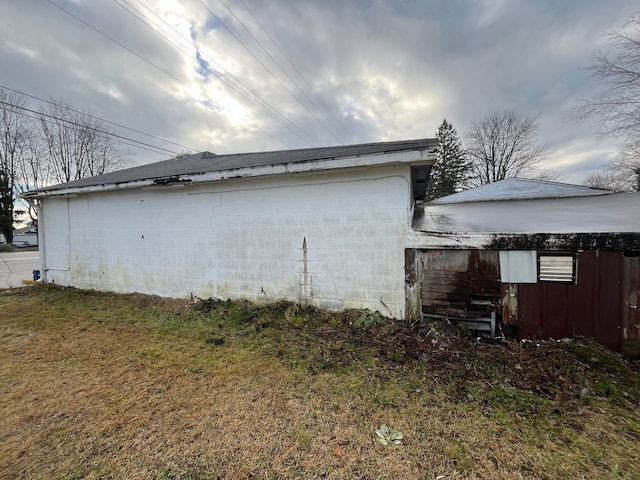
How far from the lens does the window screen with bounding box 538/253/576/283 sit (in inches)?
133

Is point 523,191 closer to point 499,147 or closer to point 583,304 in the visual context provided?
point 583,304

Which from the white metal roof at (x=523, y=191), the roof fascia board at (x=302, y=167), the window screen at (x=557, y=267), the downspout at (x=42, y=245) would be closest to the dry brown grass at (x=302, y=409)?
the window screen at (x=557, y=267)

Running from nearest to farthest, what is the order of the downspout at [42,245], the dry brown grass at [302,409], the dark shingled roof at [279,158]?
the dry brown grass at [302,409], the dark shingled roof at [279,158], the downspout at [42,245]

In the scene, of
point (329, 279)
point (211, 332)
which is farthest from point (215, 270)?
point (329, 279)

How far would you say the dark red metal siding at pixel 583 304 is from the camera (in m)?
Answer: 3.22

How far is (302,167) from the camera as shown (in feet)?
14.8

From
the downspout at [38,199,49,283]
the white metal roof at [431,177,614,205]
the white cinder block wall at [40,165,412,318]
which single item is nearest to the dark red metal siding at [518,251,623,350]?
the white cinder block wall at [40,165,412,318]

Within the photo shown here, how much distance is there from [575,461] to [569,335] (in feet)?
6.82

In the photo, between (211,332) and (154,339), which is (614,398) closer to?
(211,332)

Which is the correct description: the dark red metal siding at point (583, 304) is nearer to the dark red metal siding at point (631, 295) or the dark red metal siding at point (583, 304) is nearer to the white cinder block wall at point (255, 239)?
the dark red metal siding at point (631, 295)

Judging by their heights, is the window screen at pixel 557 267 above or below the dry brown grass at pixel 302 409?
above

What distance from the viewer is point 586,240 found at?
10.6 ft

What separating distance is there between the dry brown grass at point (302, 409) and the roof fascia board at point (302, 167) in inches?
98.4

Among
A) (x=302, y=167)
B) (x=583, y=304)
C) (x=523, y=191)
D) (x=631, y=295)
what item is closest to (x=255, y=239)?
(x=302, y=167)
